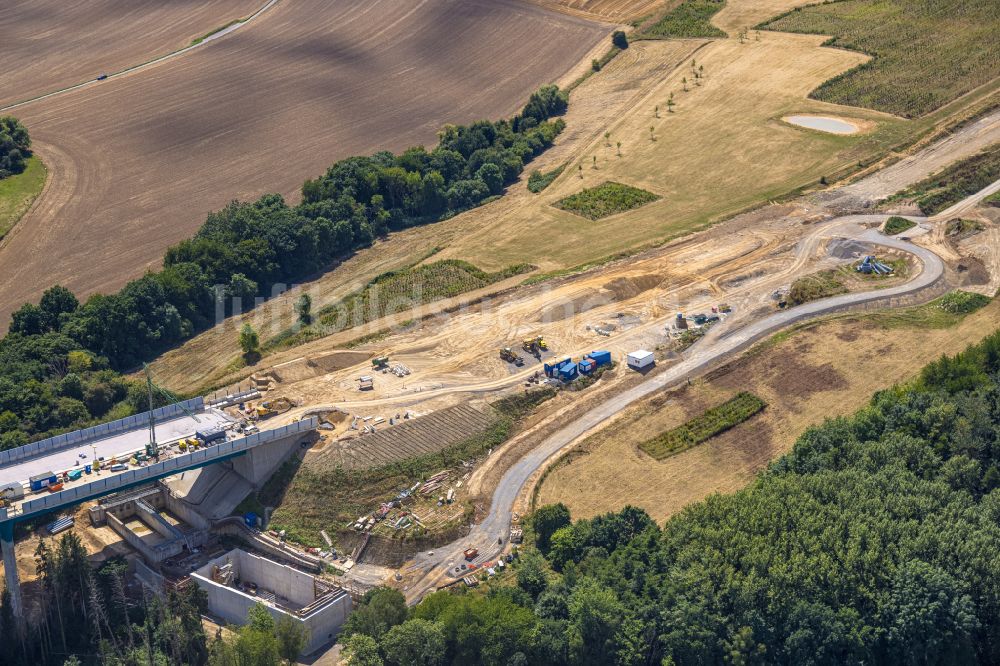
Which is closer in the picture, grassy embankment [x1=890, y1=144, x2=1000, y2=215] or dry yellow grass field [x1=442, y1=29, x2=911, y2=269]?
grassy embankment [x1=890, y1=144, x2=1000, y2=215]

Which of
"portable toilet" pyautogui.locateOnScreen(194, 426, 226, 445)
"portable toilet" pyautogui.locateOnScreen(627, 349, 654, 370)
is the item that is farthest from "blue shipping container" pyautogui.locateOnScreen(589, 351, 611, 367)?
"portable toilet" pyautogui.locateOnScreen(194, 426, 226, 445)

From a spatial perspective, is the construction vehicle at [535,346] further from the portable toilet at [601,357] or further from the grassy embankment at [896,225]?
the grassy embankment at [896,225]

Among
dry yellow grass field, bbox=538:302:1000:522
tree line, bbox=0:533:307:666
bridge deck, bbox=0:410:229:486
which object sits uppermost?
bridge deck, bbox=0:410:229:486

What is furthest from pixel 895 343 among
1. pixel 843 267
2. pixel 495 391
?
pixel 495 391

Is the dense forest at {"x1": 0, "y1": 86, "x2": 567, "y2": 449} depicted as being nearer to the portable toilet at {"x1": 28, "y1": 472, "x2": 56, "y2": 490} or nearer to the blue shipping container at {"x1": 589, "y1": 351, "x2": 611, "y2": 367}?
the portable toilet at {"x1": 28, "y1": 472, "x2": 56, "y2": 490}

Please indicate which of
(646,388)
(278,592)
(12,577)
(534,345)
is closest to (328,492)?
(278,592)

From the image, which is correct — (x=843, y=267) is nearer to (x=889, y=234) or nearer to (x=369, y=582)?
(x=889, y=234)
